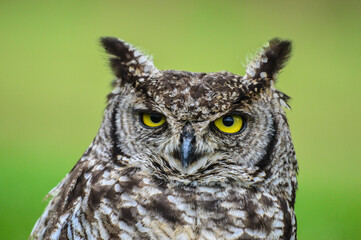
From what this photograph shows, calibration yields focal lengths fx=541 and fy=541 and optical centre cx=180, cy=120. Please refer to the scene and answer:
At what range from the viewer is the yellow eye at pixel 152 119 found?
6.80 ft

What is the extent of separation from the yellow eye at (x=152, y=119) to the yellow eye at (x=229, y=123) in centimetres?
21

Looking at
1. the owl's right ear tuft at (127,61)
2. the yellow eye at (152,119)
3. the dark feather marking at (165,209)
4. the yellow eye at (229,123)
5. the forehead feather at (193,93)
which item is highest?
the owl's right ear tuft at (127,61)

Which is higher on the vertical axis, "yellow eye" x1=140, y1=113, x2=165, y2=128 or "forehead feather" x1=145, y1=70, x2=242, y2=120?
"forehead feather" x1=145, y1=70, x2=242, y2=120

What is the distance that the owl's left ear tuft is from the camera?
85.7 inches

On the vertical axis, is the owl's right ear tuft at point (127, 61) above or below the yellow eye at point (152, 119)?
above

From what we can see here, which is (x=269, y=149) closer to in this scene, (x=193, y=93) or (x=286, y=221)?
(x=286, y=221)

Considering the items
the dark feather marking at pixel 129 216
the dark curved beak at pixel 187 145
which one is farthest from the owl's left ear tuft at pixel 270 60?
the dark feather marking at pixel 129 216

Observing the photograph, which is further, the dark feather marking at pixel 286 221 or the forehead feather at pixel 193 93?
the dark feather marking at pixel 286 221

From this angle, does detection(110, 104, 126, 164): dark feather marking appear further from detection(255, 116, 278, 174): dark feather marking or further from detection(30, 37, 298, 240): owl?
detection(255, 116, 278, 174): dark feather marking

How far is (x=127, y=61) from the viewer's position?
2191mm

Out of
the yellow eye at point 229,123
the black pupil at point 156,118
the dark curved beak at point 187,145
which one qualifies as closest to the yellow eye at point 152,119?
the black pupil at point 156,118

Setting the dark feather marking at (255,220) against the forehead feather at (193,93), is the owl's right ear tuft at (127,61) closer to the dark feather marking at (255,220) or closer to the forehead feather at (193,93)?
the forehead feather at (193,93)

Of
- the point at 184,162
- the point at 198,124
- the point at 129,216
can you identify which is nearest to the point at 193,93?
the point at 198,124

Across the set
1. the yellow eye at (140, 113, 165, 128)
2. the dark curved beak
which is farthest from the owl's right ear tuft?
the dark curved beak
